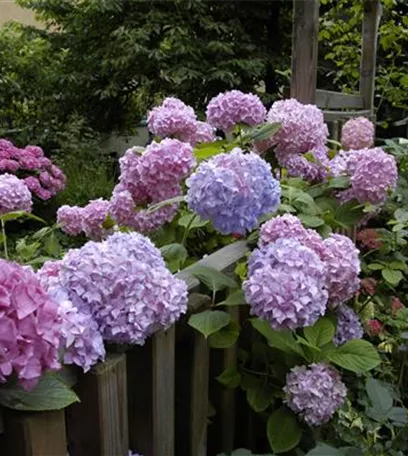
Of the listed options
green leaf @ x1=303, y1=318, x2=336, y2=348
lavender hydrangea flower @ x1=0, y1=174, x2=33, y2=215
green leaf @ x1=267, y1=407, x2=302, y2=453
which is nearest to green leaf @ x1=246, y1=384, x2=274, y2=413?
green leaf @ x1=267, y1=407, x2=302, y2=453

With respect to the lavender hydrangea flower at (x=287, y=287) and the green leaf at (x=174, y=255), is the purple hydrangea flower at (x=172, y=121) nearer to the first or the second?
the green leaf at (x=174, y=255)

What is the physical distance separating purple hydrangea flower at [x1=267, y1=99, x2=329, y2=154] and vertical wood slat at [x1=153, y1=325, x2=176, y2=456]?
636mm

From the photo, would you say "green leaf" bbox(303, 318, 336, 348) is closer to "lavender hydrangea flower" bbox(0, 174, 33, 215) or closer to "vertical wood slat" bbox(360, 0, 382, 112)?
"lavender hydrangea flower" bbox(0, 174, 33, 215)

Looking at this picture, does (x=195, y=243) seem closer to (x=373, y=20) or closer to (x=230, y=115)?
(x=230, y=115)

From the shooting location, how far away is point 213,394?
1.22m

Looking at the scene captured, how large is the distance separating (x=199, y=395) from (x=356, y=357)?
280mm

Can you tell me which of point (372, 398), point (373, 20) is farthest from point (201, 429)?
point (373, 20)

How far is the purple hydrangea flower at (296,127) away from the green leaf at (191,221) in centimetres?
31

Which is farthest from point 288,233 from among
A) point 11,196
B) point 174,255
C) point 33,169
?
point 33,169

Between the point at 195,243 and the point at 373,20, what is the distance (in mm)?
2831

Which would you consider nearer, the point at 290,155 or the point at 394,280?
Result: the point at 290,155

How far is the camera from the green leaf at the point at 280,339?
108 cm

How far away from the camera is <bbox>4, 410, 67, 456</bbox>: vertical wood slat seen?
25.4 inches

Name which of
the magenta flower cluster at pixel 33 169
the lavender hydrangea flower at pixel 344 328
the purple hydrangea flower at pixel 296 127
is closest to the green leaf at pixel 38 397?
the lavender hydrangea flower at pixel 344 328
